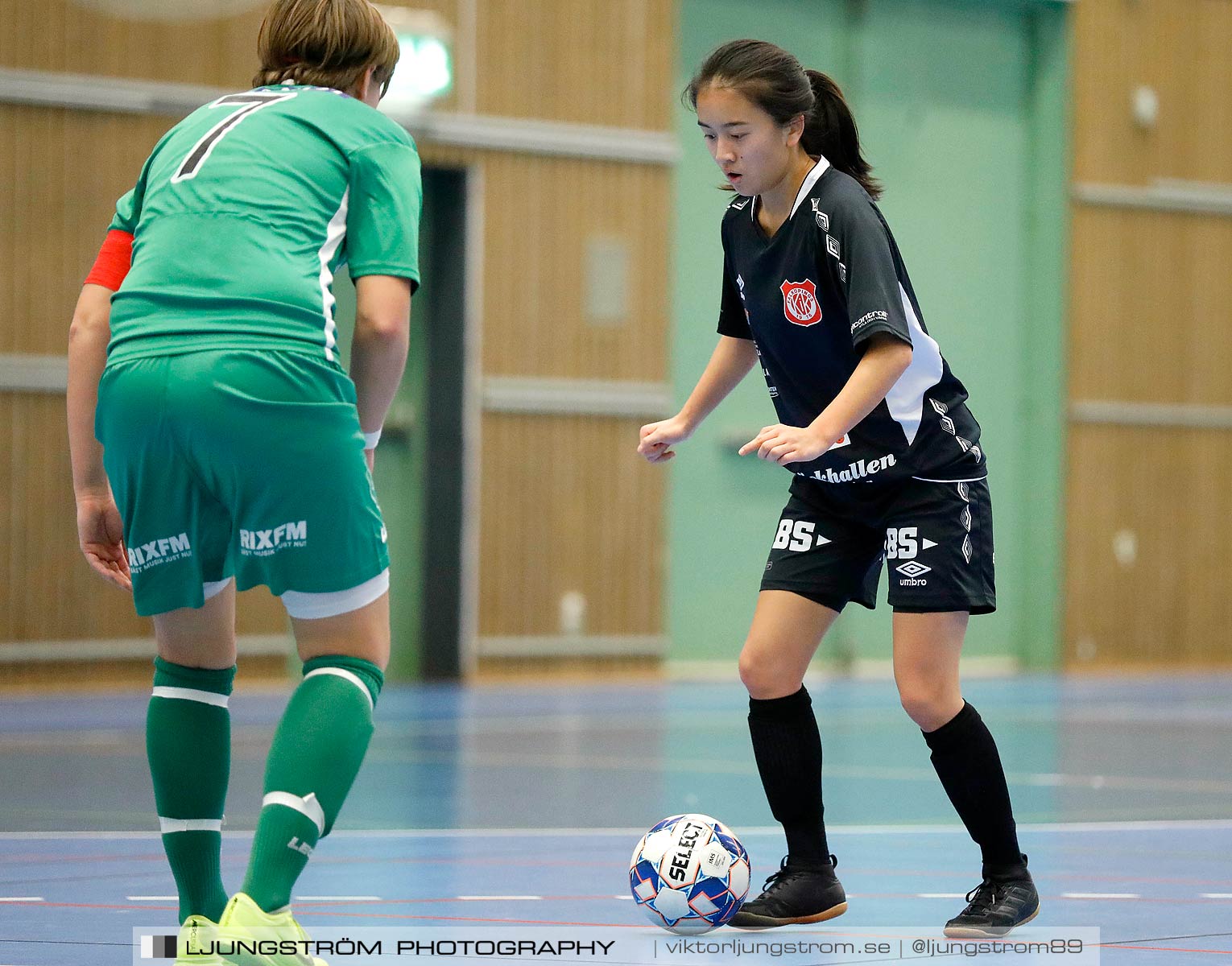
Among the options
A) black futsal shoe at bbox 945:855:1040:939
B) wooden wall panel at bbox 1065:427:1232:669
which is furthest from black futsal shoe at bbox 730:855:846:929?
wooden wall panel at bbox 1065:427:1232:669

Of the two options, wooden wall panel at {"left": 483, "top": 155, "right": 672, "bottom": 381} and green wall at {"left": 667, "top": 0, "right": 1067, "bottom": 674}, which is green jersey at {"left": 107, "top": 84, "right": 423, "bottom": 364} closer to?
wooden wall panel at {"left": 483, "top": 155, "right": 672, "bottom": 381}

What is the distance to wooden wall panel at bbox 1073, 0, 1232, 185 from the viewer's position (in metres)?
13.6

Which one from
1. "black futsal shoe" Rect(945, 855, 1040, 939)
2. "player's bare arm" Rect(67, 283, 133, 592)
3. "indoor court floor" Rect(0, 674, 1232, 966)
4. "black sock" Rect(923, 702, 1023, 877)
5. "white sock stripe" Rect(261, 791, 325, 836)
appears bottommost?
"indoor court floor" Rect(0, 674, 1232, 966)

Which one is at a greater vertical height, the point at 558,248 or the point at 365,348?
the point at 558,248

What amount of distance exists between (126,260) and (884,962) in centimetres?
172

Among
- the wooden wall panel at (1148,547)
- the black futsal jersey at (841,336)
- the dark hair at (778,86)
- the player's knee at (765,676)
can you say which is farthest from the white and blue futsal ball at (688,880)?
the wooden wall panel at (1148,547)

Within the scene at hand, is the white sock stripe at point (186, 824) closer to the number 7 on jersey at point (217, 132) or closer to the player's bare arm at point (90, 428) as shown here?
the player's bare arm at point (90, 428)

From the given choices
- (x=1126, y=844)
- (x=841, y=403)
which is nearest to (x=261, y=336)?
(x=841, y=403)

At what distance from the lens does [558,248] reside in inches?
459

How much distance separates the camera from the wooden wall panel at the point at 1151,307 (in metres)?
13.6

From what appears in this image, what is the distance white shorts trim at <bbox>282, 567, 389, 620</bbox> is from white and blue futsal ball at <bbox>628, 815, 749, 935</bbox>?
1.03 meters

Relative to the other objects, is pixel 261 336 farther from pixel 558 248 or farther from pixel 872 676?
pixel 872 676

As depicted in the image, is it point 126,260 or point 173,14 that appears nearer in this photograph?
point 126,260

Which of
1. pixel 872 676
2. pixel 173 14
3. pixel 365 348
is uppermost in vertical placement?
pixel 173 14
